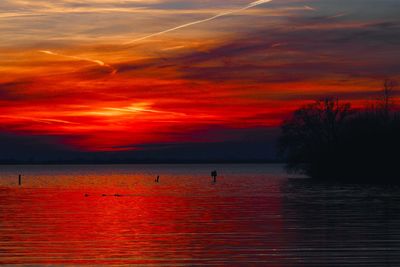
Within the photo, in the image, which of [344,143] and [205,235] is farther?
[344,143]

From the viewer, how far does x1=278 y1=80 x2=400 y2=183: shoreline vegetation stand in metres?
107

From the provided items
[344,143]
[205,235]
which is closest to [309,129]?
[344,143]

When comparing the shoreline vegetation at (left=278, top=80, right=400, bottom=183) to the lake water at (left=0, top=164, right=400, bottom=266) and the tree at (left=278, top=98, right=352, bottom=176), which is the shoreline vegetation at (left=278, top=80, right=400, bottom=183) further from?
the lake water at (left=0, top=164, right=400, bottom=266)

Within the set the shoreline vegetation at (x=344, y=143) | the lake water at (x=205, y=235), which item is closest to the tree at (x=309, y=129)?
the shoreline vegetation at (x=344, y=143)

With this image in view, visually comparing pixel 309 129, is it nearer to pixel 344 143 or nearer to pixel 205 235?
pixel 344 143

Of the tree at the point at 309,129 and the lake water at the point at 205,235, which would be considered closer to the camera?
the lake water at the point at 205,235

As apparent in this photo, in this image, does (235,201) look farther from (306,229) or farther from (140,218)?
(306,229)

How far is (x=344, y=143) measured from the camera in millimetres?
113562

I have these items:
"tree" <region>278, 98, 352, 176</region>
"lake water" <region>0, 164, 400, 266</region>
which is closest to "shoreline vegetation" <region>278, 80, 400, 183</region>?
"tree" <region>278, 98, 352, 176</region>

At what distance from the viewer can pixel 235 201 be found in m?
65.2

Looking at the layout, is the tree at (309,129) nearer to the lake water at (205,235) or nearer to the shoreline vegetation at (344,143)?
the shoreline vegetation at (344,143)

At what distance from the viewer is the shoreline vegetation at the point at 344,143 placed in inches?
4225

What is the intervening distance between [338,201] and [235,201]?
8371mm

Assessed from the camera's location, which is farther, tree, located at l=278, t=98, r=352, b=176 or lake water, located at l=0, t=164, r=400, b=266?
tree, located at l=278, t=98, r=352, b=176
